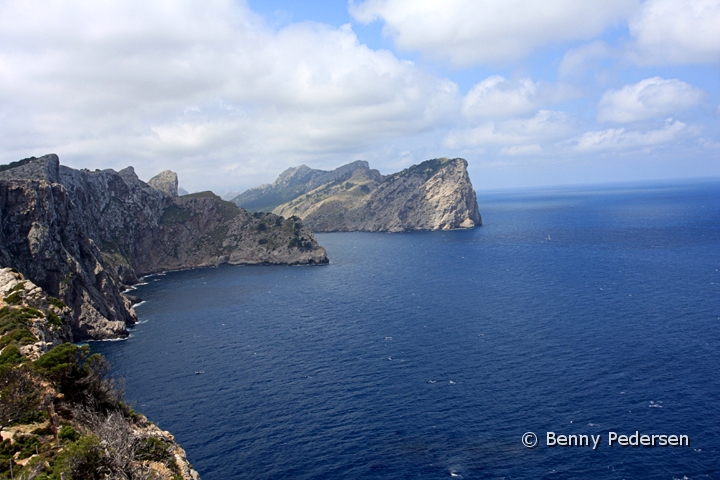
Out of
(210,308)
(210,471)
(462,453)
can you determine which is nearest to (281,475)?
(210,471)

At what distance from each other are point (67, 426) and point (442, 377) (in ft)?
178

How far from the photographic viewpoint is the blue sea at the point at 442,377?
5800cm

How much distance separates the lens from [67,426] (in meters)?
42.8

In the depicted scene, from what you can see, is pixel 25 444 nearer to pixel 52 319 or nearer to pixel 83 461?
pixel 83 461

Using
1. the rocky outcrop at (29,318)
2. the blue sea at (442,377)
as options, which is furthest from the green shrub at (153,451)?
the rocky outcrop at (29,318)

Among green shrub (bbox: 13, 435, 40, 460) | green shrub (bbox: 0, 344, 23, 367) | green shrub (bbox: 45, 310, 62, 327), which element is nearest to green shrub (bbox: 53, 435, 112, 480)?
green shrub (bbox: 13, 435, 40, 460)

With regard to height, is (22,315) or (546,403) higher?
(22,315)

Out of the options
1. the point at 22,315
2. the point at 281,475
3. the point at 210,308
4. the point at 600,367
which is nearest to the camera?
the point at 281,475

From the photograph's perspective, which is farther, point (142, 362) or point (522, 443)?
point (142, 362)

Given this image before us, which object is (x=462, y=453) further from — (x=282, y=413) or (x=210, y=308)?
(x=210, y=308)

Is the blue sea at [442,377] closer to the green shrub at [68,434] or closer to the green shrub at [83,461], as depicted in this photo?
the green shrub at [68,434]

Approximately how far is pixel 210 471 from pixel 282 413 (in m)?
15.0

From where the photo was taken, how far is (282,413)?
70.6m

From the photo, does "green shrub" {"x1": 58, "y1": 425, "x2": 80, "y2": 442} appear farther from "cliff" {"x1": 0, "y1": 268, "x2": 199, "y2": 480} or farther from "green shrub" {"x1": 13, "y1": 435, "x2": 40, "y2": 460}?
"green shrub" {"x1": 13, "y1": 435, "x2": 40, "y2": 460}
